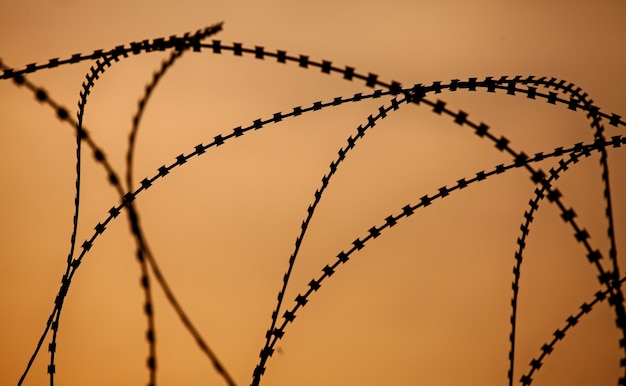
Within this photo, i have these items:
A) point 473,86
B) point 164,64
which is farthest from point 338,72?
point 164,64

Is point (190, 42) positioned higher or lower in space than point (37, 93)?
higher

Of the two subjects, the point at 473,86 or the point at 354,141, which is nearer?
the point at 473,86

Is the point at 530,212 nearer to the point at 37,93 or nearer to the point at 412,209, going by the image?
the point at 412,209

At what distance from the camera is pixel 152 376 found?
5523mm

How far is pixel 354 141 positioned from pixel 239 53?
2.38 meters

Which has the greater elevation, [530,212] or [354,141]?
[354,141]

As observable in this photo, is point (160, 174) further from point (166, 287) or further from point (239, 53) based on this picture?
point (166, 287)

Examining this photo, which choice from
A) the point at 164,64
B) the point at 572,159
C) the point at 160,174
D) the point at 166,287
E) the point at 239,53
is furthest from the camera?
the point at 572,159

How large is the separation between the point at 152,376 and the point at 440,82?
3.52 metres

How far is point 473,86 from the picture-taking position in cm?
630

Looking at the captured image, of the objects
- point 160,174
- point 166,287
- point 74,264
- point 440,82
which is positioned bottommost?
point 166,287

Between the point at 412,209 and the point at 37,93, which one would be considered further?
the point at 412,209

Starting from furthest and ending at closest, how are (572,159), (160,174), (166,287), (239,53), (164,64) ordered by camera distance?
(572,159)
(160,174)
(164,64)
(239,53)
(166,287)

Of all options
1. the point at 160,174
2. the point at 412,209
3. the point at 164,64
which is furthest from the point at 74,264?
the point at 412,209
